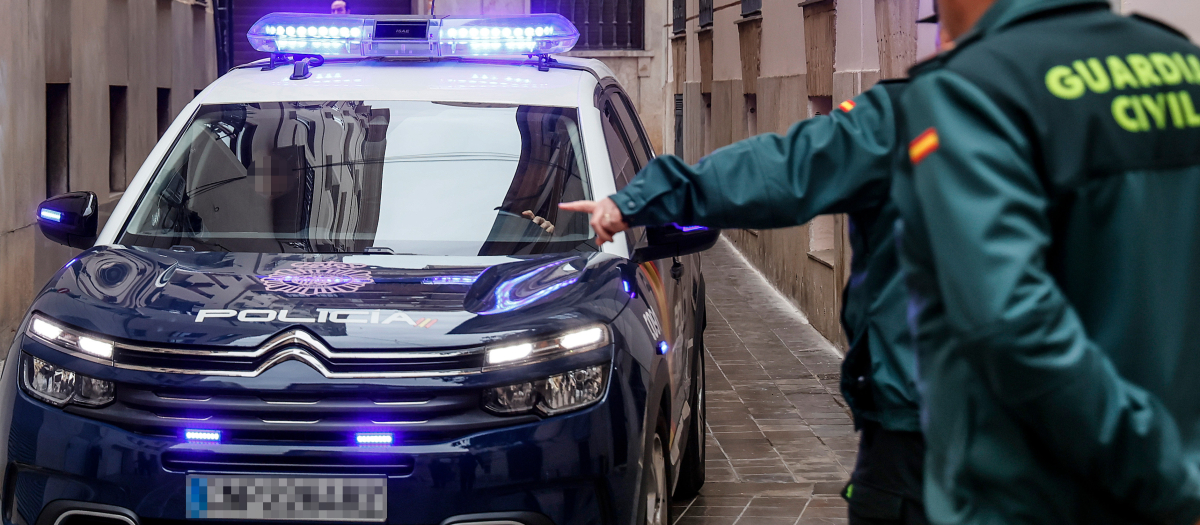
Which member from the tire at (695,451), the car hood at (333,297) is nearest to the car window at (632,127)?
the tire at (695,451)

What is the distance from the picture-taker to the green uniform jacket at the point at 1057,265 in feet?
4.95

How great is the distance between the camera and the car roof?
459 centimetres

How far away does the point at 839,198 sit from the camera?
243cm

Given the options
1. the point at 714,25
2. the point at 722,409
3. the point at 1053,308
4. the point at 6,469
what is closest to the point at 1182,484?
the point at 1053,308

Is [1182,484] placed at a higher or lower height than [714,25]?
lower

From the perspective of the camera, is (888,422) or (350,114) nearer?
(888,422)

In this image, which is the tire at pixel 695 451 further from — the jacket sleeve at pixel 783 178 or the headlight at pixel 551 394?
Answer: the jacket sleeve at pixel 783 178

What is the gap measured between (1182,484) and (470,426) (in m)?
1.96

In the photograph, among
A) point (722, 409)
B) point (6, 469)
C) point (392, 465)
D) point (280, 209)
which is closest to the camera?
point (392, 465)

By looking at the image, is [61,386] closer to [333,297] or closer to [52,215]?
[333,297]

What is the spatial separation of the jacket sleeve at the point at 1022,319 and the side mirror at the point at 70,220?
11.4ft

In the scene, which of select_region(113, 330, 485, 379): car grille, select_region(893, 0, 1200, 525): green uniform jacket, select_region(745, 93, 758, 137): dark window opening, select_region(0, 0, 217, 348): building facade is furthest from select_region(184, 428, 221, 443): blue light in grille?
select_region(745, 93, 758, 137): dark window opening

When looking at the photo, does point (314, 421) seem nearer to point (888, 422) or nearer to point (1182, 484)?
point (888, 422)

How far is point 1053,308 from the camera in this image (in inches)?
58.8
